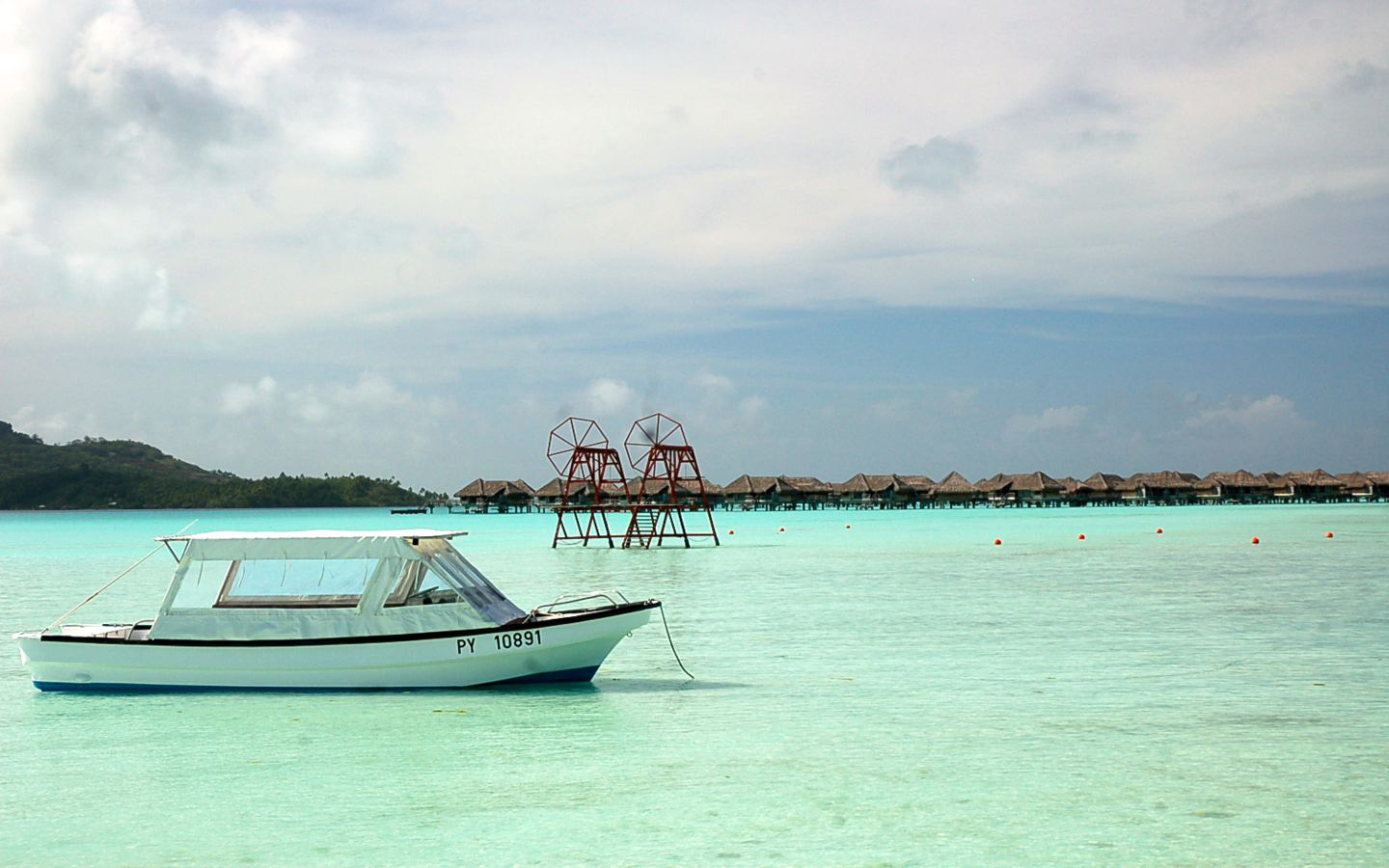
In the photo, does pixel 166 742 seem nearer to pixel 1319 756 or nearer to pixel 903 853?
pixel 903 853

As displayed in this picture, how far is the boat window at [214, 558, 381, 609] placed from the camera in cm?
1393

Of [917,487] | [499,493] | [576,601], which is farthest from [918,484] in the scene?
[576,601]

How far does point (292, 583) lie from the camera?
14.0 m

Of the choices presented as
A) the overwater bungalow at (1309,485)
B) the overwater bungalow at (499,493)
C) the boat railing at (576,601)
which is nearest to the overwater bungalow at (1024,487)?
the overwater bungalow at (1309,485)

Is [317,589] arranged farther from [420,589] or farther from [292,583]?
[420,589]

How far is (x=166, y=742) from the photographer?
11.8 m

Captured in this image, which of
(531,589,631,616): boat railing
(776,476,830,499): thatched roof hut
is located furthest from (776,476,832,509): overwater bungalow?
(531,589,631,616): boat railing

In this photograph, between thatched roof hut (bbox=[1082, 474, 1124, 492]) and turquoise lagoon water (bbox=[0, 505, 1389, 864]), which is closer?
turquoise lagoon water (bbox=[0, 505, 1389, 864])

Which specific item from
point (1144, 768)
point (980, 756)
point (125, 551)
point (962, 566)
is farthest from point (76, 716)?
point (125, 551)

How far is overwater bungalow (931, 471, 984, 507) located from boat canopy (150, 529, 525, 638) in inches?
4650

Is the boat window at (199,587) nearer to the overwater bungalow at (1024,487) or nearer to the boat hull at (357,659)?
the boat hull at (357,659)

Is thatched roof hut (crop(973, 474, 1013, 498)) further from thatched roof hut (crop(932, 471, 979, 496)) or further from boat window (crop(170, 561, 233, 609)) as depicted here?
boat window (crop(170, 561, 233, 609))

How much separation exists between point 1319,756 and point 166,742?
380 inches

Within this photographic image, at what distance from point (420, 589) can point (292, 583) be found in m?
1.33
